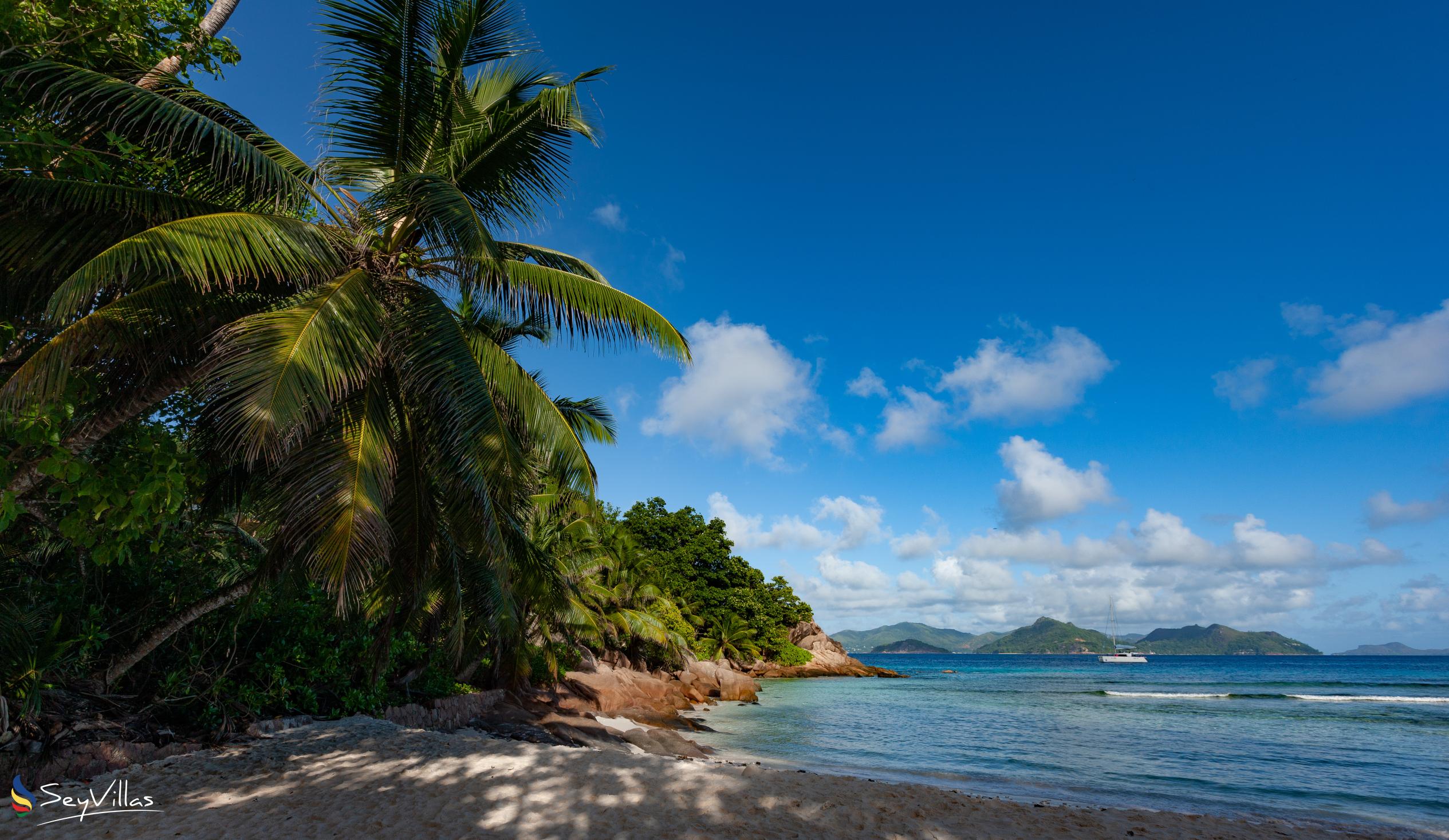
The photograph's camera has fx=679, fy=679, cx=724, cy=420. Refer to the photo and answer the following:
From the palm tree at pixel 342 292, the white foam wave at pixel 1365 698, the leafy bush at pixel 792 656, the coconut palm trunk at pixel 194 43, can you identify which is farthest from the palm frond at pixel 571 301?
the leafy bush at pixel 792 656

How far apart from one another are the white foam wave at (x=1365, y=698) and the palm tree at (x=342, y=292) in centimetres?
4491

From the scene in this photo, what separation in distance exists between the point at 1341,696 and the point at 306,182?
53.0 metres

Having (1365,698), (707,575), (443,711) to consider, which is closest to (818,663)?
(707,575)

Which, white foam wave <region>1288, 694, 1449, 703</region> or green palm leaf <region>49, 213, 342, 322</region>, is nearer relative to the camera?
green palm leaf <region>49, 213, 342, 322</region>

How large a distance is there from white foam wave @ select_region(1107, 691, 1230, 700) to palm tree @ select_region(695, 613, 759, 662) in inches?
876

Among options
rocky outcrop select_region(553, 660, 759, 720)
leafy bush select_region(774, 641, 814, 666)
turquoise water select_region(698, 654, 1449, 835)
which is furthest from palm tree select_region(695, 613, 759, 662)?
rocky outcrop select_region(553, 660, 759, 720)

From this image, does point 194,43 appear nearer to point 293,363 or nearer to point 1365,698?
point 293,363

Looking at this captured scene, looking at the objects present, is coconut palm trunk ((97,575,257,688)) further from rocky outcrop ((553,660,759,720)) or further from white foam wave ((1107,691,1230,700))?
white foam wave ((1107,691,1230,700))

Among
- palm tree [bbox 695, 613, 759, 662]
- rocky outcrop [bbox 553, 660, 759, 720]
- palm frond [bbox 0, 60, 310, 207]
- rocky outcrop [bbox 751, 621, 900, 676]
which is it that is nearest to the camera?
palm frond [bbox 0, 60, 310, 207]

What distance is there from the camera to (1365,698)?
36562mm

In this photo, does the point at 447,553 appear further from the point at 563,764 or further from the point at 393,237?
the point at 393,237

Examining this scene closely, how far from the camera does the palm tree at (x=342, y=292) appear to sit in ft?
17.4

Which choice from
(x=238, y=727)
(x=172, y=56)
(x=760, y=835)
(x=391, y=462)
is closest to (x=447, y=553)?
(x=391, y=462)

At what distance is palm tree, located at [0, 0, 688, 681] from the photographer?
531 centimetres
